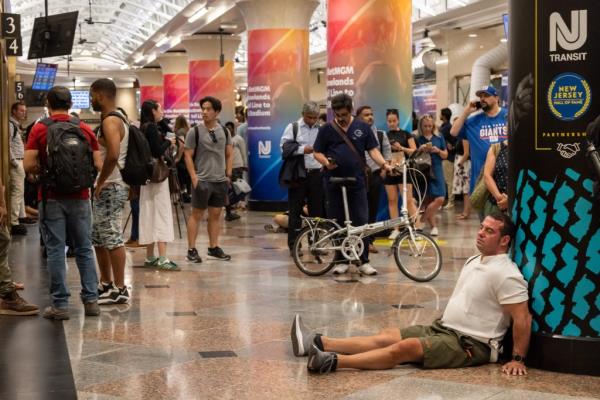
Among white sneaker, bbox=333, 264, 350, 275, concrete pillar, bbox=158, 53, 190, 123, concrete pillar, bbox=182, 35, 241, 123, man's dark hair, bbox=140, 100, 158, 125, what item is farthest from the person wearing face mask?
concrete pillar, bbox=158, 53, 190, 123

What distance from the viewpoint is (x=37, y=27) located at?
60.7 feet

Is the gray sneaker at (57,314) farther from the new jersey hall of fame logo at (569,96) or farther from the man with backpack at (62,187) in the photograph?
the new jersey hall of fame logo at (569,96)

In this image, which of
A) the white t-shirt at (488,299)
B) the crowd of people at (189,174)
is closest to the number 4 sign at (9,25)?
the crowd of people at (189,174)

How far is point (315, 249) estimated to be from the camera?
9391mm

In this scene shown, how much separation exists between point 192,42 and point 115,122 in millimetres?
22513

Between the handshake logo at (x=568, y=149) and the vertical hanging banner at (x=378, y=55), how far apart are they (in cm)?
837

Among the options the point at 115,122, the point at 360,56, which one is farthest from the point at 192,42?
the point at 115,122

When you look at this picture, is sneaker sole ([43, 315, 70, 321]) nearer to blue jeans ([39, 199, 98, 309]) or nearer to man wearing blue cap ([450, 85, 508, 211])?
blue jeans ([39, 199, 98, 309])

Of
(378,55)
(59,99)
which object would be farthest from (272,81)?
(59,99)

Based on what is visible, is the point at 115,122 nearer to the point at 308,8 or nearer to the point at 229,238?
the point at 229,238

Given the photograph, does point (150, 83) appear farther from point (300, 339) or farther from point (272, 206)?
point (300, 339)

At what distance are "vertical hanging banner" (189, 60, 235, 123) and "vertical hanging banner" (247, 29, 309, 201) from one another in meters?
10.2

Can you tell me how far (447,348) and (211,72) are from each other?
24.3 metres

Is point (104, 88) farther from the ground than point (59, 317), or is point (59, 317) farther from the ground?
point (104, 88)
